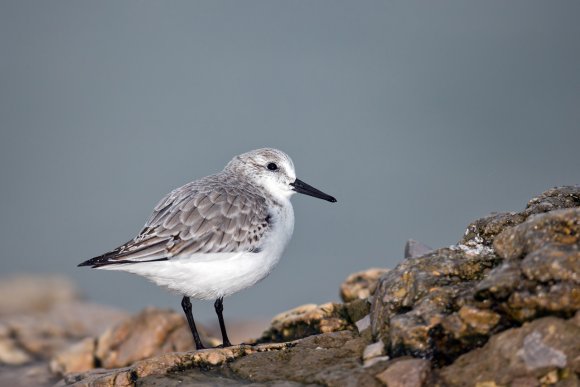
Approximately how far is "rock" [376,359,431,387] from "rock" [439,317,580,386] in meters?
0.12

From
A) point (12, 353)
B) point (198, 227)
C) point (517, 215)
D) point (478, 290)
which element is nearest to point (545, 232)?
point (478, 290)

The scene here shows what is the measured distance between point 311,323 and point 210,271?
1.00 metres

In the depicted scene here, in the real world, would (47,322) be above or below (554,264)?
below

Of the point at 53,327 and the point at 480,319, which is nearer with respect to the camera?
the point at 480,319

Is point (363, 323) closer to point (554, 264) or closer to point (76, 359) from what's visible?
point (554, 264)

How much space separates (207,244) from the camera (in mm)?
7133

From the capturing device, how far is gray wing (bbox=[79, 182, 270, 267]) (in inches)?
276

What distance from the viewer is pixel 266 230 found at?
741 cm

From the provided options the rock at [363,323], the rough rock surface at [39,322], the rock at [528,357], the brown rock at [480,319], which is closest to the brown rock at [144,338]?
the rough rock surface at [39,322]

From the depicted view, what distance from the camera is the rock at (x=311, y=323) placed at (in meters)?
6.92

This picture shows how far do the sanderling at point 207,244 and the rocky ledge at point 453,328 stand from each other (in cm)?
72

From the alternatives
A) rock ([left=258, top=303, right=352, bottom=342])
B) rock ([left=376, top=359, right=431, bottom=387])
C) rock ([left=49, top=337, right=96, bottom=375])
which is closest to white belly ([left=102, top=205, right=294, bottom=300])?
rock ([left=258, top=303, right=352, bottom=342])

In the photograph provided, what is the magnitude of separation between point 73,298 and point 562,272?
988cm

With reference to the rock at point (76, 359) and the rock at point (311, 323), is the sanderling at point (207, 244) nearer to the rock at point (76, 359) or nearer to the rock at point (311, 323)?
the rock at point (311, 323)
